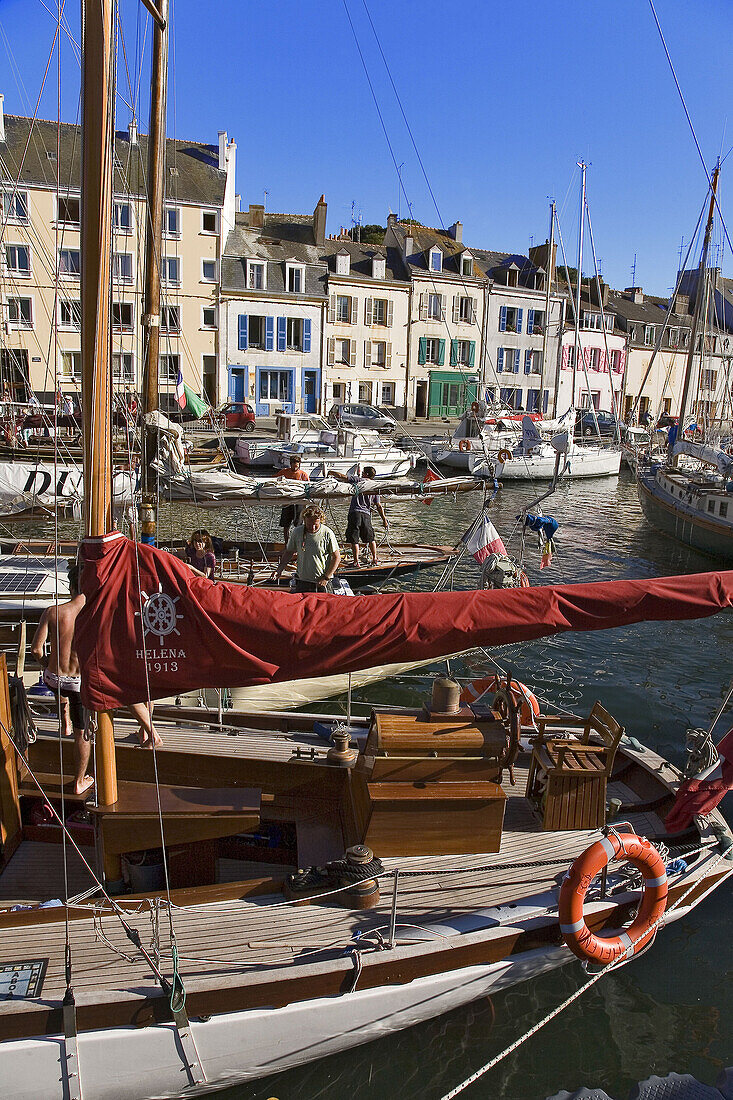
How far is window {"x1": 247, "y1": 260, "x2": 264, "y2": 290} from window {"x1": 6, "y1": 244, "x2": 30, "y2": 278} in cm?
1141

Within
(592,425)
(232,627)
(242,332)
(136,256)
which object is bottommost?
(232,627)

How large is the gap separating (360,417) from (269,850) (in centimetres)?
3737

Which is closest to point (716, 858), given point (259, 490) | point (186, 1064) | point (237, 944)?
point (237, 944)

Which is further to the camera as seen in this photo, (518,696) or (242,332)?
(242,332)

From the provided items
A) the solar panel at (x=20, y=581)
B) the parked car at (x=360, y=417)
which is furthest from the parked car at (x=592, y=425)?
the solar panel at (x=20, y=581)

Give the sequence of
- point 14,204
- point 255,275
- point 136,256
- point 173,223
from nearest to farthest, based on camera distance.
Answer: point 14,204
point 136,256
point 173,223
point 255,275

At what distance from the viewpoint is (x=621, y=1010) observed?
6535 millimetres

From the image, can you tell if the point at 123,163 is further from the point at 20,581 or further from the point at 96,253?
the point at 96,253

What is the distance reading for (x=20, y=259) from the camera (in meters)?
38.2

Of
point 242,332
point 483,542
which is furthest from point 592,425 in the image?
point 483,542

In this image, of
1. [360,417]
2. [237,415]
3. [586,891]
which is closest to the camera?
[586,891]

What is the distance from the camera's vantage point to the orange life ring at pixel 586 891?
551 centimetres

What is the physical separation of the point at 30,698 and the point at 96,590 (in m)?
3.79

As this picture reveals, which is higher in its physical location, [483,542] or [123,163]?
[123,163]
